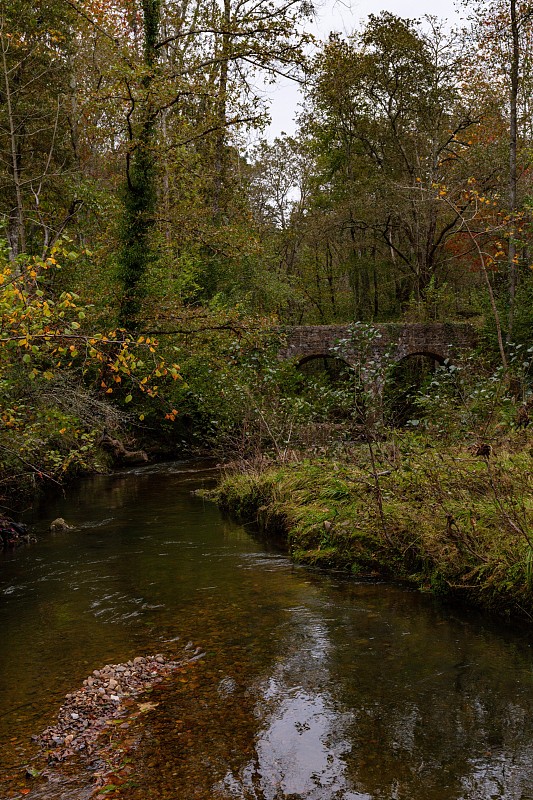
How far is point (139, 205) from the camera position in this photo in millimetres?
15195

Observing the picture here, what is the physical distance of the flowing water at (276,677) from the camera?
12.9ft

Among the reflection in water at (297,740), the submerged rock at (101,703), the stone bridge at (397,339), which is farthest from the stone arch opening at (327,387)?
the submerged rock at (101,703)

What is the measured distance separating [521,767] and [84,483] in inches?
532

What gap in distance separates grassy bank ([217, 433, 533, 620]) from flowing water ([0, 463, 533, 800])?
329 mm

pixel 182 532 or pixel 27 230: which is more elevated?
pixel 27 230

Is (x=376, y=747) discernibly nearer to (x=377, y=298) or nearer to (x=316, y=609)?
(x=316, y=609)

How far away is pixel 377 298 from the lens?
3294 cm

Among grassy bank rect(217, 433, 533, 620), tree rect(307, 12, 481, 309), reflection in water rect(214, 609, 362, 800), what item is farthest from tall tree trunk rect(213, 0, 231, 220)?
reflection in water rect(214, 609, 362, 800)

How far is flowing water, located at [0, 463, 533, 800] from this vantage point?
154 inches

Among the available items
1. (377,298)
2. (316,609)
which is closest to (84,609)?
(316,609)

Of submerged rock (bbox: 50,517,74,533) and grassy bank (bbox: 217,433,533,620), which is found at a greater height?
grassy bank (bbox: 217,433,533,620)

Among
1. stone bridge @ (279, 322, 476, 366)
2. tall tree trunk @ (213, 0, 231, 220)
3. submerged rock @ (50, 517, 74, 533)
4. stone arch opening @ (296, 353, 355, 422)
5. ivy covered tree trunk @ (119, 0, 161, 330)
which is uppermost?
tall tree trunk @ (213, 0, 231, 220)

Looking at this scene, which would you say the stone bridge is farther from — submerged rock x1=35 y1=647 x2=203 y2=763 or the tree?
submerged rock x1=35 y1=647 x2=203 y2=763

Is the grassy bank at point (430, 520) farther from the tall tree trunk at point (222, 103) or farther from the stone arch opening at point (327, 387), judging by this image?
the tall tree trunk at point (222, 103)
